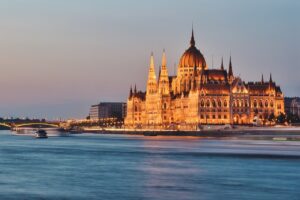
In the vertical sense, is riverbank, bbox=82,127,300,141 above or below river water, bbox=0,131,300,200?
above

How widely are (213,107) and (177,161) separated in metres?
120

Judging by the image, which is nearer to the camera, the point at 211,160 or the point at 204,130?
the point at 211,160

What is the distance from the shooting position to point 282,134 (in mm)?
129750

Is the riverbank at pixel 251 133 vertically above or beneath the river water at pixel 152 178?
above

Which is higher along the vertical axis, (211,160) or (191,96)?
(191,96)

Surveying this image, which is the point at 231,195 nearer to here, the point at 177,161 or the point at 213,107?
the point at 177,161

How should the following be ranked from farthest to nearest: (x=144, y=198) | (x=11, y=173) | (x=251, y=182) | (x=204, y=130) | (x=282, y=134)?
(x=204, y=130), (x=282, y=134), (x=11, y=173), (x=251, y=182), (x=144, y=198)

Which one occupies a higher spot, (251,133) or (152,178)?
(251,133)

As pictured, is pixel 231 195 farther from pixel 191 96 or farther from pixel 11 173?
pixel 191 96

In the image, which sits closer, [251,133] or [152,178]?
[152,178]

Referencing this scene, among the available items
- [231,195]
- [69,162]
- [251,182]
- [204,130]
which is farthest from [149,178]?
[204,130]

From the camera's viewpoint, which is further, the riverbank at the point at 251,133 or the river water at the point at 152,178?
the riverbank at the point at 251,133

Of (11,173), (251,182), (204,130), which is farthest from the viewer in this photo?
(204,130)

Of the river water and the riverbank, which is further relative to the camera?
the riverbank
